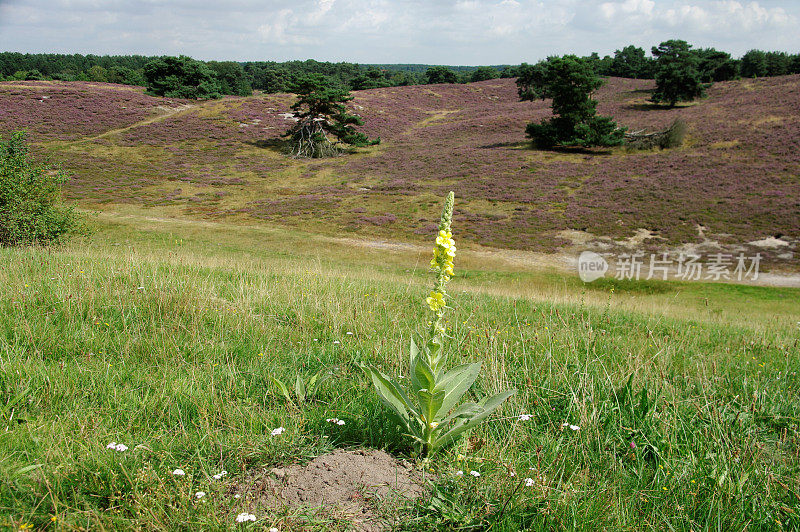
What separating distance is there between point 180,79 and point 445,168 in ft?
147

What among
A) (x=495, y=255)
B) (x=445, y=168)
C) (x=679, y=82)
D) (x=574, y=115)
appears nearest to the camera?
(x=495, y=255)

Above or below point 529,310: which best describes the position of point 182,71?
above

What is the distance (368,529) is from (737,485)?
2361 millimetres

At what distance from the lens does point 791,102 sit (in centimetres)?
4906

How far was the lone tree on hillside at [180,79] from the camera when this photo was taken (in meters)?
66.0

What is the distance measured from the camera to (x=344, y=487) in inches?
116

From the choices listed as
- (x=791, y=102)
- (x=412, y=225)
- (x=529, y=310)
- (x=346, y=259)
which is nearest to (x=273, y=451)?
(x=529, y=310)

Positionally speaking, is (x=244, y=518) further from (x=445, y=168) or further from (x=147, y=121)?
(x=147, y=121)

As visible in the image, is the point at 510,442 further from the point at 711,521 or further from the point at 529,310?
the point at 529,310

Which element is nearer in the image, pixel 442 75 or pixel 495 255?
pixel 495 255

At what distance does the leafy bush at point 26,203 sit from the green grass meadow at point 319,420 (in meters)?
9.55

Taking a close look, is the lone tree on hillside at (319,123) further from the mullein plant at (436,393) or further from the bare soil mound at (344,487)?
the bare soil mound at (344,487)

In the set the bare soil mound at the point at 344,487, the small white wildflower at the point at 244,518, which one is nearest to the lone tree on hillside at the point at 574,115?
the bare soil mound at the point at 344,487

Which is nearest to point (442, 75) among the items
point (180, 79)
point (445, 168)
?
point (180, 79)
